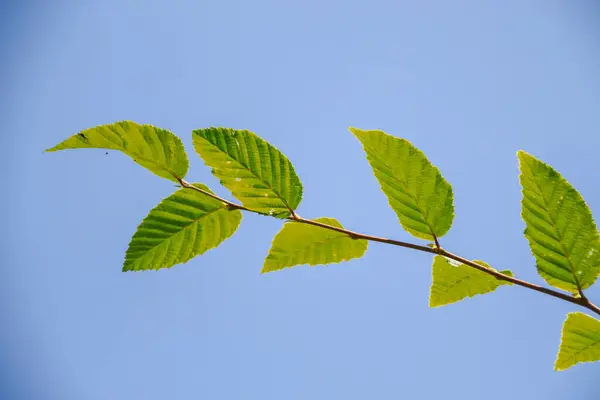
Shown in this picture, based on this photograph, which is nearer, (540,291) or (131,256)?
(540,291)

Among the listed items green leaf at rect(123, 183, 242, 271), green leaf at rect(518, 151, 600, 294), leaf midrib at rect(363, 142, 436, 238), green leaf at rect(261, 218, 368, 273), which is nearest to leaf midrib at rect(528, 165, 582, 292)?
green leaf at rect(518, 151, 600, 294)

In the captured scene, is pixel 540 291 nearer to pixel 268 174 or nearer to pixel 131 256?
pixel 268 174

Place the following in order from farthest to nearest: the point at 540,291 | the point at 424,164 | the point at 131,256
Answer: the point at 131,256 < the point at 424,164 < the point at 540,291

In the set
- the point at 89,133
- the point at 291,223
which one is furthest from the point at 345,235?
the point at 89,133

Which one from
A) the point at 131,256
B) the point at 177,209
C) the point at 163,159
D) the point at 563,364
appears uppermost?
the point at 163,159

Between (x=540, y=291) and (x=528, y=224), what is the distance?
19 cm

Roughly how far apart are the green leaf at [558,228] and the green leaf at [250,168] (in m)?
0.68

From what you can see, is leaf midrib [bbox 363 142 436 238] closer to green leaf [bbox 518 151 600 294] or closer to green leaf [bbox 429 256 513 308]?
green leaf [bbox 429 256 513 308]

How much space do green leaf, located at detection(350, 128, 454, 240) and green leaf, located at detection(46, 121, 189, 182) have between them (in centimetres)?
58

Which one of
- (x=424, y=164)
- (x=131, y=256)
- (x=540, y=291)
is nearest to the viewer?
(x=540, y=291)

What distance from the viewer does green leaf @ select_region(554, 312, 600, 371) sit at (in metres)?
1.44

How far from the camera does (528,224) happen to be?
4.66 feet

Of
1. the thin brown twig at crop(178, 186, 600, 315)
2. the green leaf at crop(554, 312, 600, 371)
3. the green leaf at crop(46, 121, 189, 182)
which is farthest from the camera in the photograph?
the green leaf at crop(46, 121, 189, 182)

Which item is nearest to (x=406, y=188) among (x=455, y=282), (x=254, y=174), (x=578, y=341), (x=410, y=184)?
(x=410, y=184)
